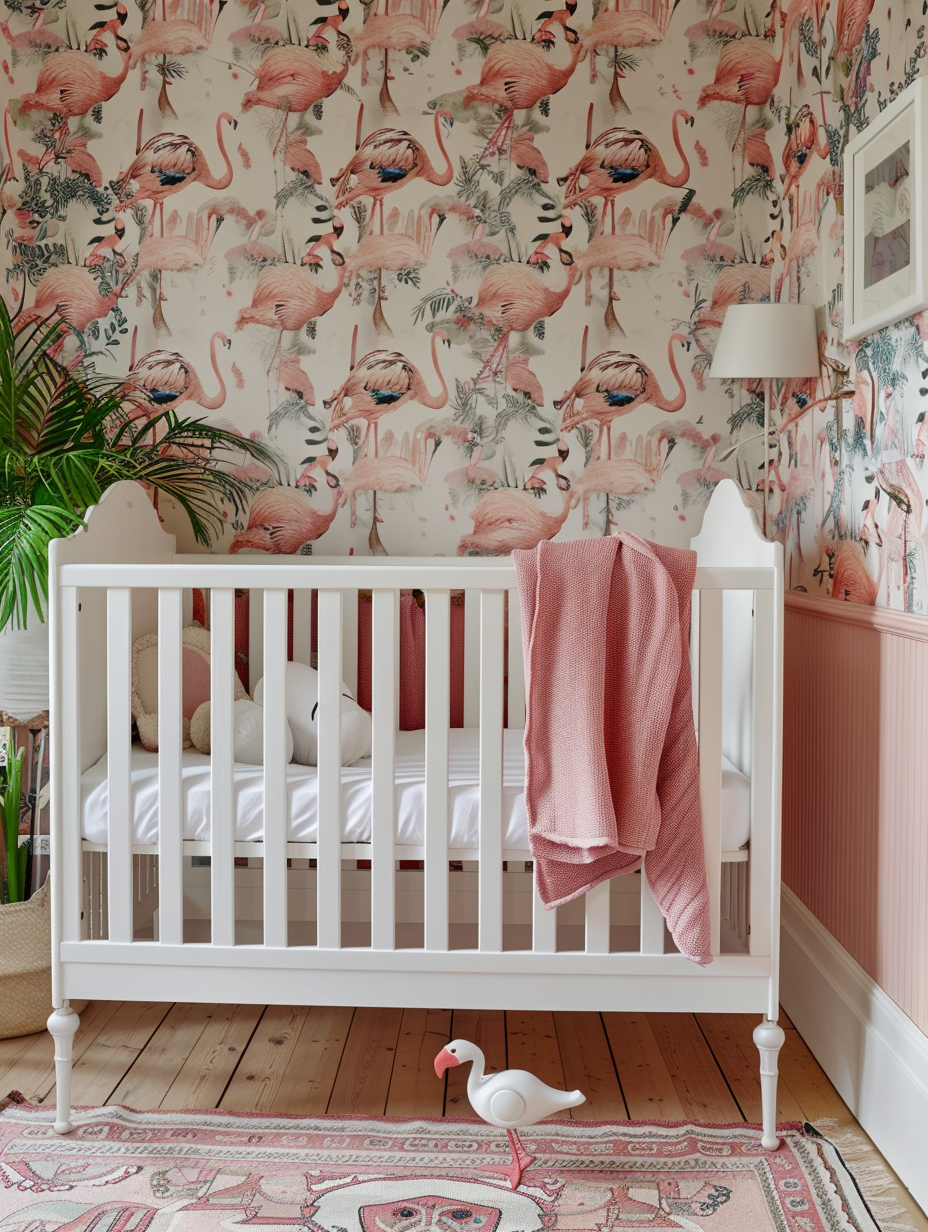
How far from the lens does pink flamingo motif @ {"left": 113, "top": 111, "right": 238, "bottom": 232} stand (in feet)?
8.08

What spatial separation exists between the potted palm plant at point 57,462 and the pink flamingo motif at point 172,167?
393 millimetres

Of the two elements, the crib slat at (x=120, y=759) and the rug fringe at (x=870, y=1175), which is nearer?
the rug fringe at (x=870, y=1175)

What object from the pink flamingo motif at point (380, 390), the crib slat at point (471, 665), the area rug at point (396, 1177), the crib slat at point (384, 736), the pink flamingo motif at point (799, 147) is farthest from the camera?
the pink flamingo motif at point (380, 390)

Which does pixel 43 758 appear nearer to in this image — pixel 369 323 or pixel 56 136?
pixel 369 323

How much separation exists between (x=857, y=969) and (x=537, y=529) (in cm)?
119

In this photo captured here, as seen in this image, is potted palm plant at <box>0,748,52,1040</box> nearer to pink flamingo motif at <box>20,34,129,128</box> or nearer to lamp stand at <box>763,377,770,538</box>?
pink flamingo motif at <box>20,34,129,128</box>

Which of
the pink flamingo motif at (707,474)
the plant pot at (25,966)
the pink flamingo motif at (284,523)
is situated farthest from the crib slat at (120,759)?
the pink flamingo motif at (707,474)

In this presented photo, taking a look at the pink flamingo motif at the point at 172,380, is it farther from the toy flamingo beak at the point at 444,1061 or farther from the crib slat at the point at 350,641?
the toy flamingo beak at the point at 444,1061

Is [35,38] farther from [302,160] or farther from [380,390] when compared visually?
[380,390]

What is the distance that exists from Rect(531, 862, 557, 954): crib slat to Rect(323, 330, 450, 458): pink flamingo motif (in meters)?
1.23

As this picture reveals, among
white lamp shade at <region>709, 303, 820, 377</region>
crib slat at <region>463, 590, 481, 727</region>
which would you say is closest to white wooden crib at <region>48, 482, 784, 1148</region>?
white lamp shade at <region>709, 303, 820, 377</region>

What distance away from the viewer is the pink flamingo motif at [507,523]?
249 centimetres

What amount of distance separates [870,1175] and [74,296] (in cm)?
243

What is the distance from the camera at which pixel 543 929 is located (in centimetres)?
171
